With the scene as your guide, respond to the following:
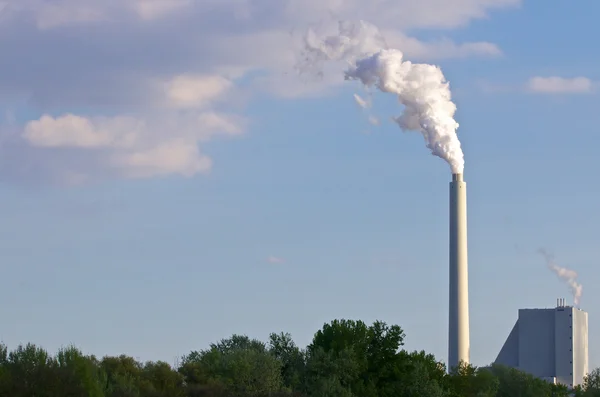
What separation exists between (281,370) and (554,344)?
188 ft

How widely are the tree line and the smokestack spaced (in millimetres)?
13260

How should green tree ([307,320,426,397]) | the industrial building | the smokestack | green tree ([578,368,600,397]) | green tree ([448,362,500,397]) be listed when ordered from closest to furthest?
1. green tree ([307,320,426,397])
2. green tree ([448,362,500,397])
3. the smokestack
4. green tree ([578,368,600,397])
5. the industrial building

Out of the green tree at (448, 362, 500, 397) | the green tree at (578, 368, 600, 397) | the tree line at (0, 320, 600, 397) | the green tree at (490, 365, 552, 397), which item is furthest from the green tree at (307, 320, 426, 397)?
the green tree at (578, 368, 600, 397)

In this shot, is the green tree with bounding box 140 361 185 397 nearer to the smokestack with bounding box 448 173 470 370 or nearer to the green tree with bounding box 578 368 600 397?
the smokestack with bounding box 448 173 470 370

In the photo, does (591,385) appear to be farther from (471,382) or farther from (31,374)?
(31,374)

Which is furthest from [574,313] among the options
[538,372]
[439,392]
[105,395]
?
[105,395]

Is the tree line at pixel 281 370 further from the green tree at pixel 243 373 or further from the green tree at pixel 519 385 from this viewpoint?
the green tree at pixel 519 385

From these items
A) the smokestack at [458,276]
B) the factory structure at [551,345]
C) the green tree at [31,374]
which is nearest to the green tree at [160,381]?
the green tree at [31,374]

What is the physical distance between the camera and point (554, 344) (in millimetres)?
128375

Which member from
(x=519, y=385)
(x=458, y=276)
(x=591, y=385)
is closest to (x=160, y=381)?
(x=458, y=276)

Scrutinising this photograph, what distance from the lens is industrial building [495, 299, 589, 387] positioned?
127 m

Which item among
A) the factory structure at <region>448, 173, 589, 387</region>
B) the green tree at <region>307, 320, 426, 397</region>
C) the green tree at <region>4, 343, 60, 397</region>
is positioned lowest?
the green tree at <region>4, 343, 60, 397</region>

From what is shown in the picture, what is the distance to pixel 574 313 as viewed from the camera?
127m

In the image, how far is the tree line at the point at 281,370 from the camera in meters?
62.1
